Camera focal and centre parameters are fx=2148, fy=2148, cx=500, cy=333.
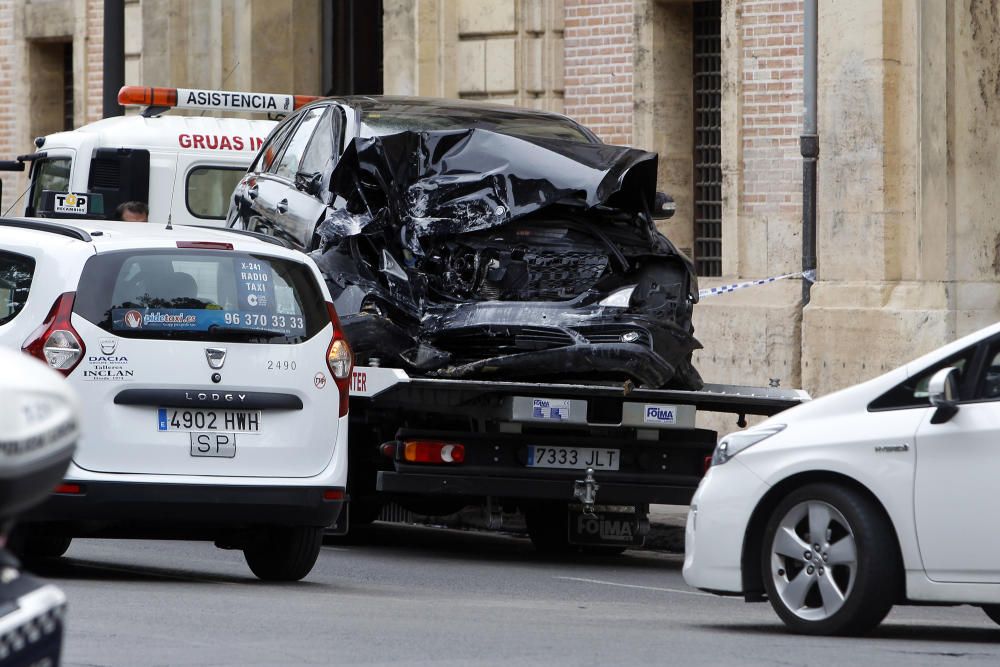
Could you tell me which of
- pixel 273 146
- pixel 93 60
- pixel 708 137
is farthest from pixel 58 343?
pixel 93 60

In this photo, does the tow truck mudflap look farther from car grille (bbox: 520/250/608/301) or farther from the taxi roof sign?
the taxi roof sign

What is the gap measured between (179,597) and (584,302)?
3684mm

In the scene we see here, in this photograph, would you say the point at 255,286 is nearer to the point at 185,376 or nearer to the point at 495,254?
the point at 185,376

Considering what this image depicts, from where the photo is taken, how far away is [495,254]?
39.9ft

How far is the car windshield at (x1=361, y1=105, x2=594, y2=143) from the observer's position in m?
12.9

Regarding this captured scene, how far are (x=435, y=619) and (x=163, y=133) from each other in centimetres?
910

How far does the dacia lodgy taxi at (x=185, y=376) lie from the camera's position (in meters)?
9.41

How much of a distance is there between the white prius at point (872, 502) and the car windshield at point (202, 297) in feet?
7.62

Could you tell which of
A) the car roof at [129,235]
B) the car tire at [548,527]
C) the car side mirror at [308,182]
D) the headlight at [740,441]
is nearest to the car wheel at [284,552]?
the car roof at [129,235]

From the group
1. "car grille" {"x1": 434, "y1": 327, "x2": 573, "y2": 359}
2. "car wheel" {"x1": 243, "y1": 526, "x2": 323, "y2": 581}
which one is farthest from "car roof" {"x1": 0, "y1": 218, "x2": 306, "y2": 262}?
"car grille" {"x1": 434, "y1": 327, "x2": 573, "y2": 359}

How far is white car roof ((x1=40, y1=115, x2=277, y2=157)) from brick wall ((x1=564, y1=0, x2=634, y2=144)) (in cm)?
423

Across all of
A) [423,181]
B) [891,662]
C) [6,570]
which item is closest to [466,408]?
[423,181]

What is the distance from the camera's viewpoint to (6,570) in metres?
3.57

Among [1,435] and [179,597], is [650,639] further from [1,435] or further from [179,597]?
[1,435]
